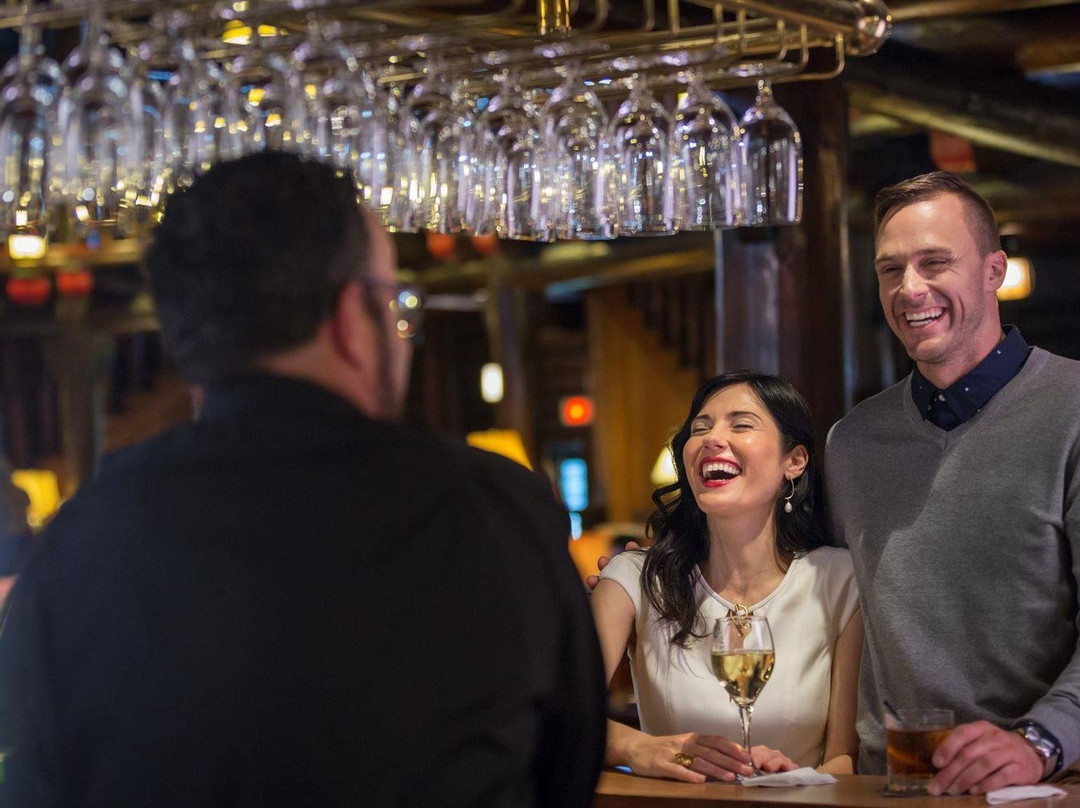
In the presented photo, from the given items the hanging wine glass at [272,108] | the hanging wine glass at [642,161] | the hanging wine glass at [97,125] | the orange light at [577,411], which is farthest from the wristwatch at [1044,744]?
the orange light at [577,411]

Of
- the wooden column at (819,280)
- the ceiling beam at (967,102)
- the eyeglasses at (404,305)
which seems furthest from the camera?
the ceiling beam at (967,102)

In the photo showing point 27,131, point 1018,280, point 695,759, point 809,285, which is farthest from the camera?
point 1018,280

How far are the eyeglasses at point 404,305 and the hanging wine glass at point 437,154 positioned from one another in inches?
36.2

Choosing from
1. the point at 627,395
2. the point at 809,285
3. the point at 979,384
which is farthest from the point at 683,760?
the point at 627,395

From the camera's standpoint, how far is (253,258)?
4.41 ft

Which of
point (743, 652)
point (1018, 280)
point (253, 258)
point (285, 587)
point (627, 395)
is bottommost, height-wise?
point (627, 395)

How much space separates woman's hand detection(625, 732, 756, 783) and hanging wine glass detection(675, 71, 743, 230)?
85 centimetres

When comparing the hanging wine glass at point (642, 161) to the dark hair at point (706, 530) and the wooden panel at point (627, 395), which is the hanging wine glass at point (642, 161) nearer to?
the dark hair at point (706, 530)

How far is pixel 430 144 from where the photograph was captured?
242 centimetres

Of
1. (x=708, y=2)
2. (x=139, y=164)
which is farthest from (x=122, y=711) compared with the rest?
(x=708, y=2)

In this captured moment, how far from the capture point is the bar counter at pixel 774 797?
1.94m

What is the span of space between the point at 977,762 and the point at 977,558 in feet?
1.68

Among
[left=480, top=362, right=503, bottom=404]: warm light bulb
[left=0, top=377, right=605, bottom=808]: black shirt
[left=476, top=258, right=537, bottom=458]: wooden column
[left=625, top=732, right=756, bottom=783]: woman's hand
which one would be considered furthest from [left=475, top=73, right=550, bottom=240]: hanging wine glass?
[left=480, top=362, right=503, bottom=404]: warm light bulb

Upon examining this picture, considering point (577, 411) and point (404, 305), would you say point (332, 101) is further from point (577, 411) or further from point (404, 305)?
point (577, 411)
